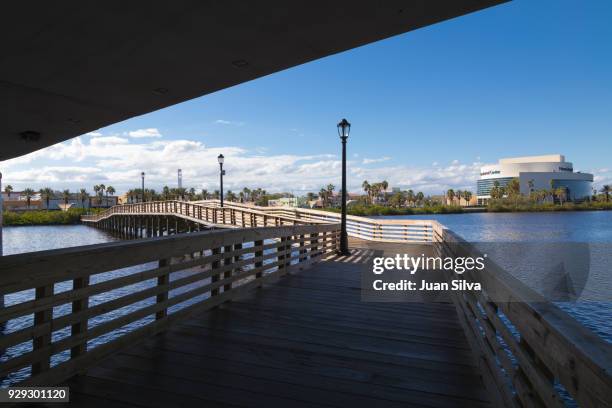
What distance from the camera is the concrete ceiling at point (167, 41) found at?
279 centimetres

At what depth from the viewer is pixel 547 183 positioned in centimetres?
11925

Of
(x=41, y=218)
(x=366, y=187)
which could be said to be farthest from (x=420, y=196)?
(x=41, y=218)

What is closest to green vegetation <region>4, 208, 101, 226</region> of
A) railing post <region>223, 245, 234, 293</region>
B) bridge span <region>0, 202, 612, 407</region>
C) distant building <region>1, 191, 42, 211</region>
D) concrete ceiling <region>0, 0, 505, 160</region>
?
distant building <region>1, 191, 42, 211</region>

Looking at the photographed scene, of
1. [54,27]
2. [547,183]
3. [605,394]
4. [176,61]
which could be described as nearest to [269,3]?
[176,61]

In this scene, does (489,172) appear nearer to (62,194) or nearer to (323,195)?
(323,195)

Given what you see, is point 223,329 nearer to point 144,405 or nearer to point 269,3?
point 144,405

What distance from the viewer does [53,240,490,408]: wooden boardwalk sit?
266 cm

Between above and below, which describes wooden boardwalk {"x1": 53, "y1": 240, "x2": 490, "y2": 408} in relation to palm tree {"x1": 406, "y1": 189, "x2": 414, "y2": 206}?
below

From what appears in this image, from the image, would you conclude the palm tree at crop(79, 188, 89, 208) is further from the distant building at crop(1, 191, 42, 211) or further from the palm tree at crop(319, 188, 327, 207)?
the palm tree at crop(319, 188, 327, 207)

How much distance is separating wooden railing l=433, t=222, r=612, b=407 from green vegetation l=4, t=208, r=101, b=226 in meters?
79.5

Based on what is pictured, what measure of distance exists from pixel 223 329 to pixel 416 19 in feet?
12.0

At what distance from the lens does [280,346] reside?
11.9 feet

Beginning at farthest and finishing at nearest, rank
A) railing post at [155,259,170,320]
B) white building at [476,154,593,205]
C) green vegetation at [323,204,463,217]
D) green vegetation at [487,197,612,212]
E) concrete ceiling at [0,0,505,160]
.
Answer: white building at [476,154,593,205] → green vegetation at [487,197,612,212] → green vegetation at [323,204,463,217] → railing post at [155,259,170,320] → concrete ceiling at [0,0,505,160]

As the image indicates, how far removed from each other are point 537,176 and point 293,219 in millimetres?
128423
